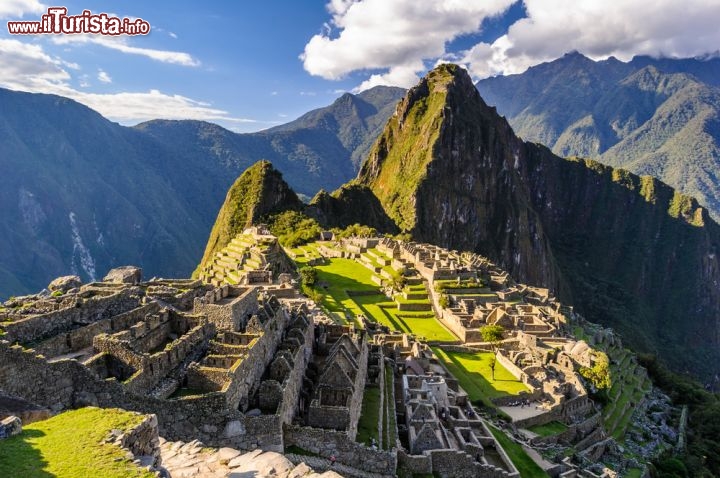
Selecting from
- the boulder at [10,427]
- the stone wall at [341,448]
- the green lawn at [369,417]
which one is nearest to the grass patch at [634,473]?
the green lawn at [369,417]

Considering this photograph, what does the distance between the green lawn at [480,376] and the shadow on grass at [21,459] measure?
27.7 m

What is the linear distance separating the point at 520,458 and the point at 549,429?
8982 millimetres

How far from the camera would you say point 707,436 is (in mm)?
49500

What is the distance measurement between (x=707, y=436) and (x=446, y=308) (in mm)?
28112

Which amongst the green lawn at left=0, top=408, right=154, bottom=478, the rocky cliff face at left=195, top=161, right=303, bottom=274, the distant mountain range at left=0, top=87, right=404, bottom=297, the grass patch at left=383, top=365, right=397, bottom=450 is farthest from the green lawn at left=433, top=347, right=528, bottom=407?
the distant mountain range at left=0, top=87, right=404, bottom=297

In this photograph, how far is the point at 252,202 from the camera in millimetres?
106938

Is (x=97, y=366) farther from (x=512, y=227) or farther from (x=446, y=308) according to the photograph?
(x=512, y=227)

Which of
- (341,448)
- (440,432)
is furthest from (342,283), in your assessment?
(341,448)

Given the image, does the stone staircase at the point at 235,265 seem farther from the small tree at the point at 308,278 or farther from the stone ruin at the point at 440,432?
the stone ruin at the point at 440,432

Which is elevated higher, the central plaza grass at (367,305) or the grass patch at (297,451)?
the grass patch at (297,451)

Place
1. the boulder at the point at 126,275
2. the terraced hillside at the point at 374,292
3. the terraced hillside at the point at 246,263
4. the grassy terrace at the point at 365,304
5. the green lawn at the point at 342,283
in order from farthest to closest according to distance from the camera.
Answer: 1. the green lawn at the point at 342,283
2. the terraced hillside at the point at 246,263
3. the terraced hillside at the point at 374,292
4. the grassy terrace at the point at 365,304
5. the boulder at the point at 126,275

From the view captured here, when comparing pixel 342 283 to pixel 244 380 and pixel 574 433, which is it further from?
pixel 244 380

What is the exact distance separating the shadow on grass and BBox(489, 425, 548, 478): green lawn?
68.2ft

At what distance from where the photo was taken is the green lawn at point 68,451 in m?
8.20
